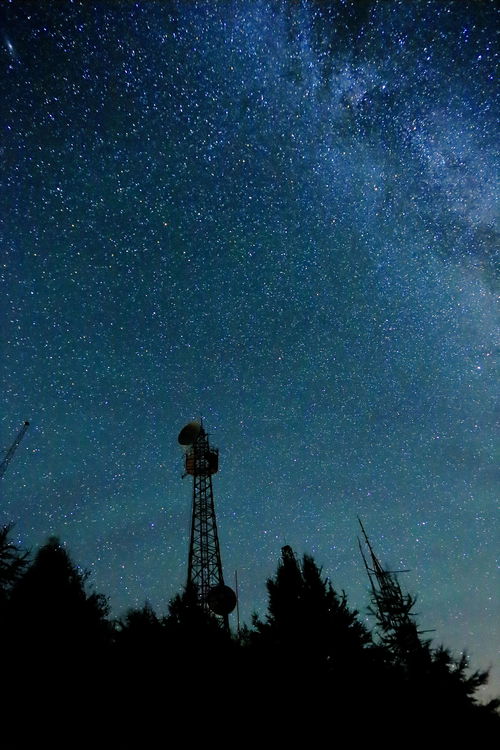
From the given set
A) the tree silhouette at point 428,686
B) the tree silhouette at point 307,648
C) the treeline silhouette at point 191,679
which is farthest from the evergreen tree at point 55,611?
the tree silhouette at point 428,686

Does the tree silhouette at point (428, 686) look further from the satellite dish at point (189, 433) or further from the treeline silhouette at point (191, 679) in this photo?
the satellite dish at point (189, 433)

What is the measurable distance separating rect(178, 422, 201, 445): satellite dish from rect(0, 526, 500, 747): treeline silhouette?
44.3 feet

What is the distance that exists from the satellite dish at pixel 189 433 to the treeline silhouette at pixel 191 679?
44.3 ft

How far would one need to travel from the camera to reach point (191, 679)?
12891mm

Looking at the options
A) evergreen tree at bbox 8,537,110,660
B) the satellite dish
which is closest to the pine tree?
evergreen tree at bbox 8,537,110,660

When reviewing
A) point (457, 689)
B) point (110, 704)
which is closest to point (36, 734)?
point (110, 704)

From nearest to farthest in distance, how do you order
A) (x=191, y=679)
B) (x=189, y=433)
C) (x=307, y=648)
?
(x=191, y=679) < (x=307, y=648) < (x=189, y=433)

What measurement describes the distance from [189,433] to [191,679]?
1775 cm

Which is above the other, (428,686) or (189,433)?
(189,433)

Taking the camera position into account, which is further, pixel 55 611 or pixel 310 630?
pixel 310 630

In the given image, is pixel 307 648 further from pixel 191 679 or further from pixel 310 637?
pixel 191 679

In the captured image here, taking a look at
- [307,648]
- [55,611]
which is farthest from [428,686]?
[55,611]

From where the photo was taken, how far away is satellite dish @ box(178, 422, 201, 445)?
1155 inches

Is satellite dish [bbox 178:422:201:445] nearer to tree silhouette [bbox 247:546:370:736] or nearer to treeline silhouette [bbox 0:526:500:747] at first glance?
tree silhouette [bbox 247:546:370:736]
